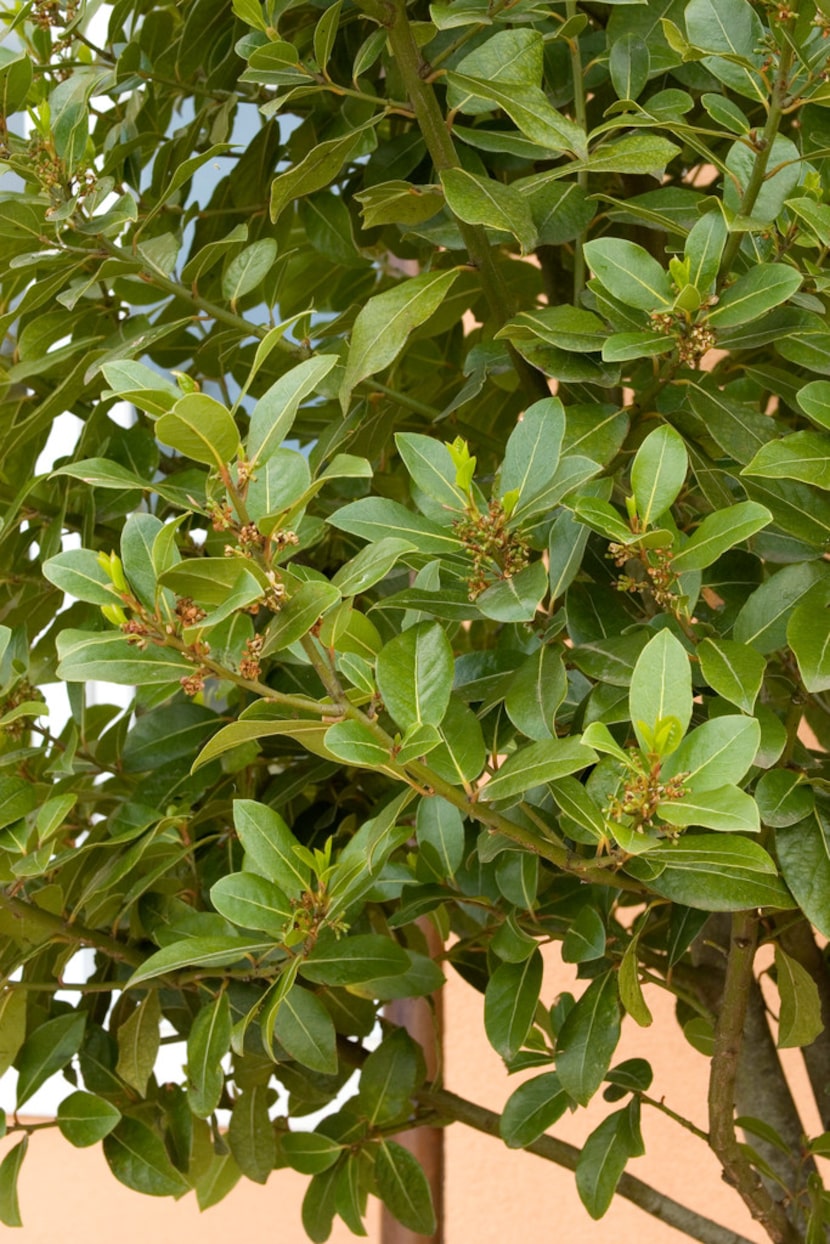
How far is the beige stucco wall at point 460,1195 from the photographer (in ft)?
4.50

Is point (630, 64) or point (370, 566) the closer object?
point (370, 566)

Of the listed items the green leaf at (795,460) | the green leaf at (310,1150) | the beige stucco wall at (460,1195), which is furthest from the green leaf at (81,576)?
the beige stucco wall at (460,1195)

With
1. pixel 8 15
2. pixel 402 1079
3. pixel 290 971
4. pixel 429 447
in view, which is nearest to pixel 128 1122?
pixel 402 1079

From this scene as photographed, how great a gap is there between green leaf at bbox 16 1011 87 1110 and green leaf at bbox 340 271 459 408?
366mm

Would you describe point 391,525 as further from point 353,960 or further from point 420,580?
point 353,960

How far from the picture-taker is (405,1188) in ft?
2.45

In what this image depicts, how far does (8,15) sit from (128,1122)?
0.56 meters

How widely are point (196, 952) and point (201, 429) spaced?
239 millimetres

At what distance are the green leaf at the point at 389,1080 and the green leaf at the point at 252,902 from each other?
24cm

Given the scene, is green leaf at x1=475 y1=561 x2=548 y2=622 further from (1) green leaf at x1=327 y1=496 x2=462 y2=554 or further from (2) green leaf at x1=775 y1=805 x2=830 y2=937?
(2) green leaf at x1=775 y1=805 x2=830 y2=937

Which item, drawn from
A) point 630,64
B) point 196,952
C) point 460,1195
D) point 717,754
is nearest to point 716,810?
point 717,754

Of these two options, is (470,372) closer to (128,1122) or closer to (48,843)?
Result: (48,843)

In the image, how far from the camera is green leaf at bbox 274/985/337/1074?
627 mm

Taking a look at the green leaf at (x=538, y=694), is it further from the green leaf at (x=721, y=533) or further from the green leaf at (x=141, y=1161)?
the green leaf at (x=141, y=1161)
